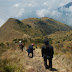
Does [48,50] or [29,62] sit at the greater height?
[48,50]

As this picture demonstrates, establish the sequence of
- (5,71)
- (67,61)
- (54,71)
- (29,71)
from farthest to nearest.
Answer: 1. (67,61)
2. (54,71)
3. (29,71)
4. (5,71)

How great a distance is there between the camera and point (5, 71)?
511 cm

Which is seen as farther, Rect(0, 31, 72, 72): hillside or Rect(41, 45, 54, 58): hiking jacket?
Rect(0, 31, 72, 72): hillside

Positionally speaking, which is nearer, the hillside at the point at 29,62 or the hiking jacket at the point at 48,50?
the hiking jacket at the point at 48,50

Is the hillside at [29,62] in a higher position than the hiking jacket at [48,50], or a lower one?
lower

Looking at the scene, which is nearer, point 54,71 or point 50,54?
point 50,54

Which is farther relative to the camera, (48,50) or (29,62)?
(29,62)

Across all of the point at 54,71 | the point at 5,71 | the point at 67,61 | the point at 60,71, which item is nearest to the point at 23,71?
the point at 5,71

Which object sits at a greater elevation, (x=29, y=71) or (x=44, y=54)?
(x=44, y=54)

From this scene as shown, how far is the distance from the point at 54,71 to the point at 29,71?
1478 millimetres

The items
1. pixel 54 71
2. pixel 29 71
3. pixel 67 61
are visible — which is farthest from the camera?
pixel 67 61

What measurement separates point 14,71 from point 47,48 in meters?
2.07

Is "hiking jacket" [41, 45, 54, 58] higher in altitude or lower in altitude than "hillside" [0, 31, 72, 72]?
higher

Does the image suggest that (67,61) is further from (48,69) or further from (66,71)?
(48,69)
